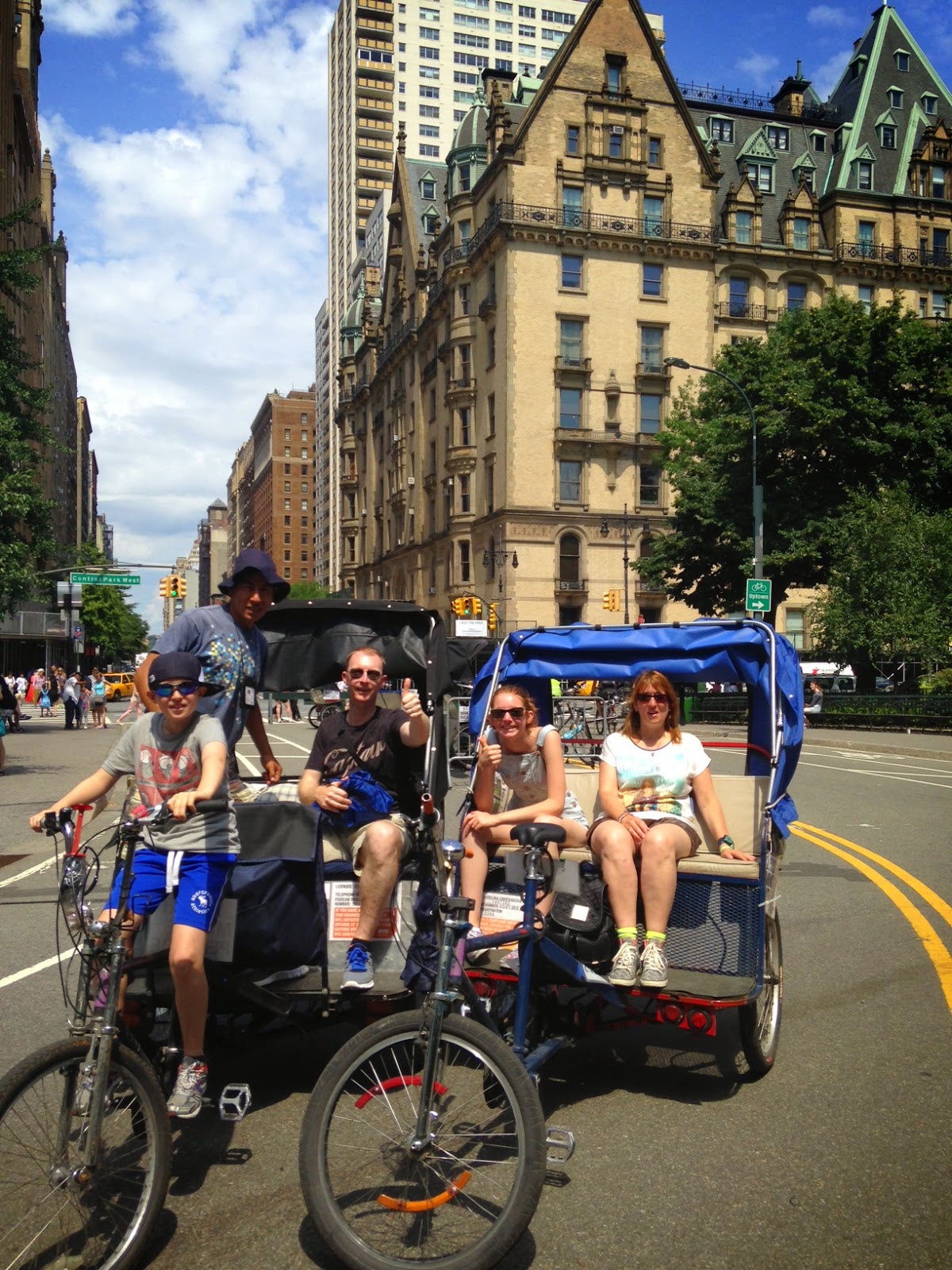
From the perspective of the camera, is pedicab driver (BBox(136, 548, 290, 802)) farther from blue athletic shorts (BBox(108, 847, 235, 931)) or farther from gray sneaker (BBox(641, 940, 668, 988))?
gray sneaker (BBox(641, 940, 668, 988))

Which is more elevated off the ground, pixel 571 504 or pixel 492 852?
pixel 571 504

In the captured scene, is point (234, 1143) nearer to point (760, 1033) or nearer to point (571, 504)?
point (760, 1033)

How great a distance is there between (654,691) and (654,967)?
Answer: 166 centimetres

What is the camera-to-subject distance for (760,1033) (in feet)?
17.7

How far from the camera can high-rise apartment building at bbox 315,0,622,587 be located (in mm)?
132875

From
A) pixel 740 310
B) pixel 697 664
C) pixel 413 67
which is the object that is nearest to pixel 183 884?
pixel 697 664

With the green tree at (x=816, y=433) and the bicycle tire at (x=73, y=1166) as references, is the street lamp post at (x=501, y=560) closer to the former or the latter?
the green tree at (x=816, y=433)

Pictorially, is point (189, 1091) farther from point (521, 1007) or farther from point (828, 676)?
point (828, 676)

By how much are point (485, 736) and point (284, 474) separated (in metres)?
173

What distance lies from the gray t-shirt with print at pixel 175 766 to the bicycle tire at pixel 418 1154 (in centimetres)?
118

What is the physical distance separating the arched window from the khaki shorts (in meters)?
54.7

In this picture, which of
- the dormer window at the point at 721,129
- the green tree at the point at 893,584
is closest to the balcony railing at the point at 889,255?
the dormer window at the point at 721,129

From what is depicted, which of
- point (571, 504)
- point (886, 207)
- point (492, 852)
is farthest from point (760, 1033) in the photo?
point (886, 207)

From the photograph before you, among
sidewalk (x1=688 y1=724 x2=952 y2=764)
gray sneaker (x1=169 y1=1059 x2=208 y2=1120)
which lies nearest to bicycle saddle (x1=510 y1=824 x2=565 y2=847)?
gray sneaker (x1=169 y1=1059 x2=208 y2=1120)
